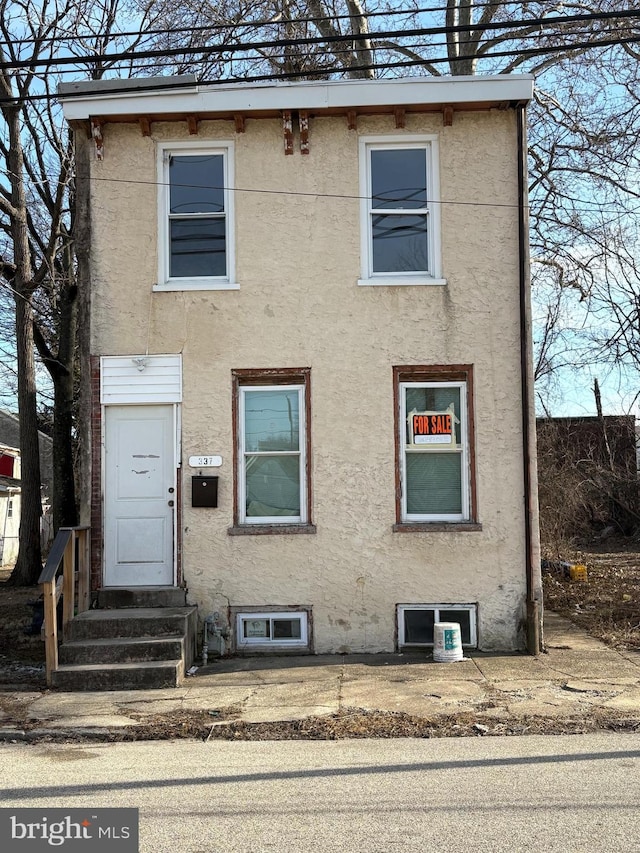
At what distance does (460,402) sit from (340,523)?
6.78 ft

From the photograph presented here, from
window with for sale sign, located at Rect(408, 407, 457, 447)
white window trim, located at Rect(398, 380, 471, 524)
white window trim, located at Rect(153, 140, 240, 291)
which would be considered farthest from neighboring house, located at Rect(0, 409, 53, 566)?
window with for sale sign, located at Rect(408, 407, 457, 447)

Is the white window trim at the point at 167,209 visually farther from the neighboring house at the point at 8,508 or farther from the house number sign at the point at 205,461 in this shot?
the neighboring house at the point at 8,508

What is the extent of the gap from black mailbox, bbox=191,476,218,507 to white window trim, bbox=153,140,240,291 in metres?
2.35

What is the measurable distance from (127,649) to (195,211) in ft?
17.3

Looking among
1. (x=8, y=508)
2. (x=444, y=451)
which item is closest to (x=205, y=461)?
(x=444, y=451)

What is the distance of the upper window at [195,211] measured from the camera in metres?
10.6

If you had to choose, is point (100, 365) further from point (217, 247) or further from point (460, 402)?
point (460, 402)

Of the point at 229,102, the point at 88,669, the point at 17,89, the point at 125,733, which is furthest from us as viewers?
the point at 17,89

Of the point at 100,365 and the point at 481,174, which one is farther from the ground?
the point at 481,174

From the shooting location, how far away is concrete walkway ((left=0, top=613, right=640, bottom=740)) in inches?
301

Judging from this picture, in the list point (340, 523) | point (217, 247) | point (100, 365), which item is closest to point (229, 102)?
point (217, 247)

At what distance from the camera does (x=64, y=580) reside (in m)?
9.37

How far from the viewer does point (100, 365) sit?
10438mm

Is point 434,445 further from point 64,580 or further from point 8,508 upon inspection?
point 8,508
